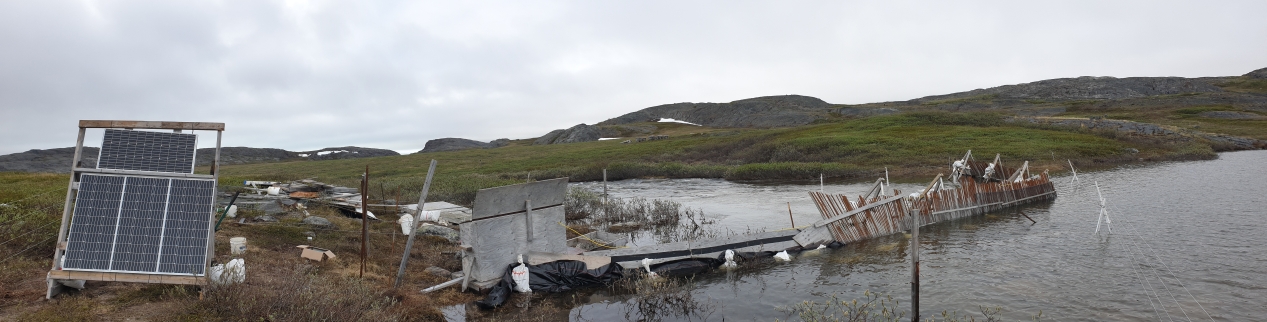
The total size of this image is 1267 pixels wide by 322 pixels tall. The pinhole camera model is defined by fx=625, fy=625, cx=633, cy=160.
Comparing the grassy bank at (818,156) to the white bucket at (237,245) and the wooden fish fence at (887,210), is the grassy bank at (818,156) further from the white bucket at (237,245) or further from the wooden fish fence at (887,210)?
the white bucket at (237,245)

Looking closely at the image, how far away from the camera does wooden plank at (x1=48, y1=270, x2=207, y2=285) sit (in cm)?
797

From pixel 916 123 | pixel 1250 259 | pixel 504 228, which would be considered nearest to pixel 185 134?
pixel 504 228

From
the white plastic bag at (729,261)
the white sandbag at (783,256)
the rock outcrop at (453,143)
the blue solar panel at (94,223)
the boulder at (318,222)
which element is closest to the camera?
the blue solar panel at (94,223)

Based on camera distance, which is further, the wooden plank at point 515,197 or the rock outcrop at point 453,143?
the rock outcrop at point 453,143

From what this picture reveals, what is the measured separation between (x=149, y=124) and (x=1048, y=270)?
15876 mm

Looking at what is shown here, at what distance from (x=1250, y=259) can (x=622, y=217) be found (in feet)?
55.4

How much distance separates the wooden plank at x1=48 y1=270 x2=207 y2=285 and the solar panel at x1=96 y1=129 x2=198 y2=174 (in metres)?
1.40

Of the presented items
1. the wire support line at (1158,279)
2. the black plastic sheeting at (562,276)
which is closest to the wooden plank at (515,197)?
the black plastic sheeting at (562,276)

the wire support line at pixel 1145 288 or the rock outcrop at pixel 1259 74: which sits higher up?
the rock outcrop at pixel 1259 74

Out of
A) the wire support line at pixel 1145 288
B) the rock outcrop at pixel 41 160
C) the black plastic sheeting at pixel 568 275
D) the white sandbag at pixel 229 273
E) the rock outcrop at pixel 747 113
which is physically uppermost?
the rock outcrop at pixel 747 113

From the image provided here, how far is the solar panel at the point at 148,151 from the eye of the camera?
8406 millimetres

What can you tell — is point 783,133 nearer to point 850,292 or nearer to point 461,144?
point 850,292

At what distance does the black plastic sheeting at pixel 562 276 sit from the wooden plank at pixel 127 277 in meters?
4.64

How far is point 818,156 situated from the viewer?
47969mm
